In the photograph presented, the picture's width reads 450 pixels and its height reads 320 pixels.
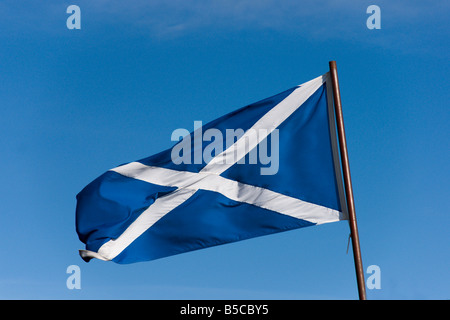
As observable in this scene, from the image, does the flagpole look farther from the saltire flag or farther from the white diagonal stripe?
the white diagonal stripe

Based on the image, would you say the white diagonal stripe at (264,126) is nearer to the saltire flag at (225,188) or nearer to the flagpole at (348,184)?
the saltire flag at (225,188)

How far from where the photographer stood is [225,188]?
1645 cm

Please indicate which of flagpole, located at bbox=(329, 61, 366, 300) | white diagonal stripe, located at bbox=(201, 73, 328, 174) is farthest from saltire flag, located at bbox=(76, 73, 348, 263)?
flagpole, located at bbox=(329, 61, 366, 300)

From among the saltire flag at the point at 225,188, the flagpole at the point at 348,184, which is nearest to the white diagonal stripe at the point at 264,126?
the saltire flag at the point at 225,188

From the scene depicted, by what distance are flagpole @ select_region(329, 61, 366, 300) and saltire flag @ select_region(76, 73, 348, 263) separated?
1.72 feet

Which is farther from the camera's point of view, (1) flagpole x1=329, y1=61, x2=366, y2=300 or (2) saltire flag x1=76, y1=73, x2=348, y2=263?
(2) saltire flag x1=76, y1=73, x2=348, y2=263

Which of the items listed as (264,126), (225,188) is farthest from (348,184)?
(225,188)

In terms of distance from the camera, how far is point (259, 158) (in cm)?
1642

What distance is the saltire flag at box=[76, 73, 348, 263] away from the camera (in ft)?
52.4

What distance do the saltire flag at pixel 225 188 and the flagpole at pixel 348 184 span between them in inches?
20.6
